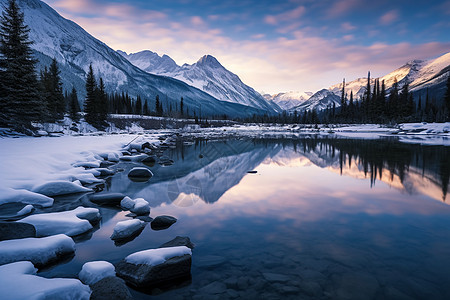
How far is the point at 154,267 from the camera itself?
4.40 meters

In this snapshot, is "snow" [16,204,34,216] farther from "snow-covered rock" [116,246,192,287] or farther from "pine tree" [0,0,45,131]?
"pine tree" [0,0,45,131]

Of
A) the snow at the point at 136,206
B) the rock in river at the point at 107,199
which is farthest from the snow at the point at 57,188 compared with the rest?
the snow at the point at 136,206

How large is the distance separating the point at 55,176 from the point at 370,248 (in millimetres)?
11649

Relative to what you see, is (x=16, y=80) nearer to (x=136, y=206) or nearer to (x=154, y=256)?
(x=136, y=206)

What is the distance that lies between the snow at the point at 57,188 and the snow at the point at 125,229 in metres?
4.53

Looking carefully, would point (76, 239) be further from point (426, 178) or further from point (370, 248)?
point (426, 178)

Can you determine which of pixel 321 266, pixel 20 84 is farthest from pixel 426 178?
pixel 20 84

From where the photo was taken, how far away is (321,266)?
195 inches

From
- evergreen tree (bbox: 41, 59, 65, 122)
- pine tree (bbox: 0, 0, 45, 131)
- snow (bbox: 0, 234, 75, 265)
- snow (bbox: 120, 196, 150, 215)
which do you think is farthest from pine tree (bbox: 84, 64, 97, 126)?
snow (bbox: 0, 234, 75, 265)

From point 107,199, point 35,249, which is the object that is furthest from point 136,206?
point 35,249

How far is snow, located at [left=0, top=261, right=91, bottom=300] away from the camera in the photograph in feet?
10.6

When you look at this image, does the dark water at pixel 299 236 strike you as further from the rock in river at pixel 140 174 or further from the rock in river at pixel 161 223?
the rock in river at pixel 140 174

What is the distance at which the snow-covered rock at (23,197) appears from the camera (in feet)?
24.7

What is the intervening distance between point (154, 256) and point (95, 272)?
1020 millimetres
